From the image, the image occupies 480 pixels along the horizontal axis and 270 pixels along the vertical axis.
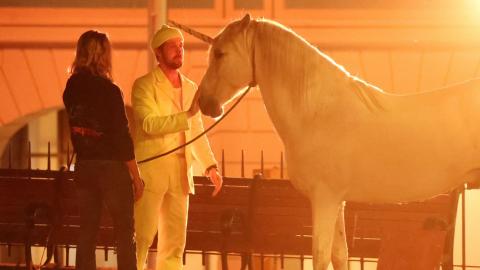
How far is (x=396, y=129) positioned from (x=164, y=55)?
172 centimetres

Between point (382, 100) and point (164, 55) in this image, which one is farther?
point (164, 55)

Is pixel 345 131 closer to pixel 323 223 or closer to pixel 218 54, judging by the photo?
pixel 323 223

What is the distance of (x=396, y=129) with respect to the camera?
7203mm

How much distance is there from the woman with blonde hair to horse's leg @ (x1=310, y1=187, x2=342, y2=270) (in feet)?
3.86

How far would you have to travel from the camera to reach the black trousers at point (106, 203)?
24.6 ft

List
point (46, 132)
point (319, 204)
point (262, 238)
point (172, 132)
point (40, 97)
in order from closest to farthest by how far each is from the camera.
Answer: point (319, 204) < point (172, 132) < point (262, 238) < point (40, 97) < point (46, 132)

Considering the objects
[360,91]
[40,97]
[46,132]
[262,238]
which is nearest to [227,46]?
[360,91]

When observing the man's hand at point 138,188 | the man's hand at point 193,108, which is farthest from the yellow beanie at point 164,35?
the man's hand at point 138,188

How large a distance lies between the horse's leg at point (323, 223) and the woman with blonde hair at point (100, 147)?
1.18 metres

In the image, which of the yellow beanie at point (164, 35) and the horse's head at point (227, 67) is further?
the yellow beanie at point (164, 35)

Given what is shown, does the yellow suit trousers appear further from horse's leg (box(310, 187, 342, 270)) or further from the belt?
horse's leg (box(310, 187, 342, 270))

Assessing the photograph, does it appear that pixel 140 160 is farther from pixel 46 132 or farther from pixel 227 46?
pixel 46 132

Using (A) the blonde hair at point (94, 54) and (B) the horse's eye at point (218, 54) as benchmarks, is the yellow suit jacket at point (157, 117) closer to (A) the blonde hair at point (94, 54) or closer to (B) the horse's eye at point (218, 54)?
(A) the blonde hair at point (94, 54)

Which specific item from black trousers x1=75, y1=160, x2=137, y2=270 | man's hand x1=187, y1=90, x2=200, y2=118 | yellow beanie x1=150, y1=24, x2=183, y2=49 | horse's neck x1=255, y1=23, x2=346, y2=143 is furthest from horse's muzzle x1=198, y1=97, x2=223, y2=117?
yellow beanie x1=150, y1=24, x2=183, y2=49
